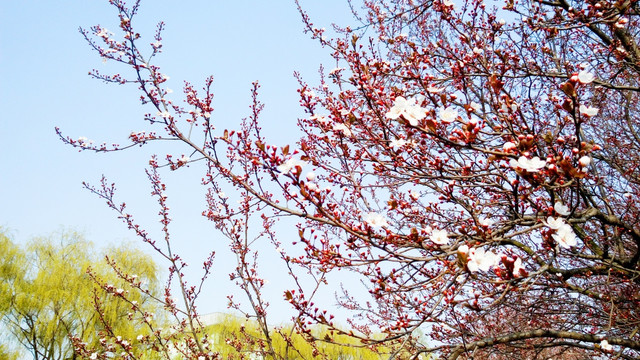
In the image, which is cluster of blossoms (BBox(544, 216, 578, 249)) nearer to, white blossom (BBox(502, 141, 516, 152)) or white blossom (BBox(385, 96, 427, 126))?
white blossom (BBox(502, 141, 516, 152))

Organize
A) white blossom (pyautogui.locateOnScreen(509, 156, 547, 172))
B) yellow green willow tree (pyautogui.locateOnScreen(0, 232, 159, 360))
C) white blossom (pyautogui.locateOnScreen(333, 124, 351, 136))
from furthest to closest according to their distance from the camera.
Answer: yellow green willow tree (pyautogui.locateOnScreen(0, 232, 159, 360))
white blossom (pyautogui.locateOnScreen(333, 124, 351, 136))
white blossom (pyautogui.locateOnScreen(509, 156, 547, 172))

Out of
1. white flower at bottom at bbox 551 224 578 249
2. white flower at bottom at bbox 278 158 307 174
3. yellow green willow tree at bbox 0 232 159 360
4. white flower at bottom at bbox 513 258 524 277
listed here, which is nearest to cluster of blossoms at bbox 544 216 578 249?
white flower at bottom at bbox 551 224 578 249

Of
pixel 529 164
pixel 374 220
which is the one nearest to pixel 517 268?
pixel 529 164

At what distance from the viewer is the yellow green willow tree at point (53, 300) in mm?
11211

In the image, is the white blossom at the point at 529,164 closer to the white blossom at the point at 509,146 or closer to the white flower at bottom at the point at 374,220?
the white blossom at the point at 509,146

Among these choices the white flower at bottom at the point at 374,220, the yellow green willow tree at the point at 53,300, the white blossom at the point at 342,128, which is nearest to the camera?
the white flower at bottom at the point at 374,220

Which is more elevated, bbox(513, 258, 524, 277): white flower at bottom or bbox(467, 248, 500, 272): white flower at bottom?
bbox(467, 248, 500, 272): white flower at bottom

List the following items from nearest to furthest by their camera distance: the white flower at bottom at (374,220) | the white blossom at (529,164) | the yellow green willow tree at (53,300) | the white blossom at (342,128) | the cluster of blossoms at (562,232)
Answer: the white blossom at (529,164) < the cluster of blossoms at (562,232) < the white flower at bottom at (374,220) < the white blossom at (342,128) < the yellow green willow tree at (53,300)

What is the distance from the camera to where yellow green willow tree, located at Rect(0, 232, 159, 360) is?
1121 centimetres

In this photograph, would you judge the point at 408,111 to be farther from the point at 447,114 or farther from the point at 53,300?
the point at 53,300

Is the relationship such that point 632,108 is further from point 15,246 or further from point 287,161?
point 15,246

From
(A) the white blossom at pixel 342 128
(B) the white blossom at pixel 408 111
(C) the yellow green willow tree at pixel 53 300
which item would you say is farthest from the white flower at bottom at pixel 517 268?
(C) the yellow green willow tree at pixel 53 300

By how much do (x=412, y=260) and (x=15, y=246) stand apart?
1425cm

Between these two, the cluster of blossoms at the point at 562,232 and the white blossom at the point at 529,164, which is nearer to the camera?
the white blossom at the point at 529,164
